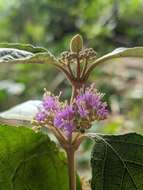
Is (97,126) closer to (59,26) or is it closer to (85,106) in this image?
(85,106)

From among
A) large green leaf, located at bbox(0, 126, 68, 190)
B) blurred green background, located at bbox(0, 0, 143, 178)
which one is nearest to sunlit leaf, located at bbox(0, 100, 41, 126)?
large green leaf, located at bbox(0, 126, 68, 190)

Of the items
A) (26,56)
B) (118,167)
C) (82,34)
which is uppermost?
(82,34)

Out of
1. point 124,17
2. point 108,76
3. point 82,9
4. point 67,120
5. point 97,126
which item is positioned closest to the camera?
point 67,120

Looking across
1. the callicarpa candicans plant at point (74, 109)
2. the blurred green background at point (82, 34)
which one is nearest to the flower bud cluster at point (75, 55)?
the callicarpa candicans plant at point (74, 109)

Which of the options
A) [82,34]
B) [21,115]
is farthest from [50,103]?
[82,34]

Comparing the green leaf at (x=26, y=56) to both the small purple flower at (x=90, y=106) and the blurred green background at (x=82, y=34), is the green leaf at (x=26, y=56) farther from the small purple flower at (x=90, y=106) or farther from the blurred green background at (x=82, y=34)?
the blurred green background at (x=82, y=34)

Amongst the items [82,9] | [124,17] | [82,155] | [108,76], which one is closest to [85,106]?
[82,155]

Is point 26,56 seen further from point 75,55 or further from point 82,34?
point 82,34
